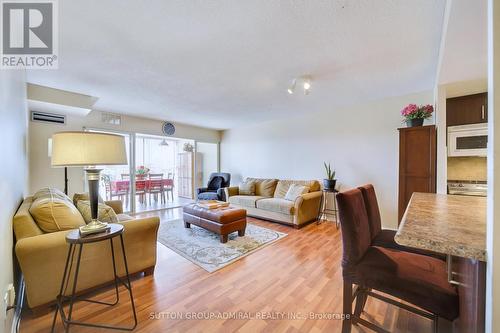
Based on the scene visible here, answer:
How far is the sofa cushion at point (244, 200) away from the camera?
446 cm

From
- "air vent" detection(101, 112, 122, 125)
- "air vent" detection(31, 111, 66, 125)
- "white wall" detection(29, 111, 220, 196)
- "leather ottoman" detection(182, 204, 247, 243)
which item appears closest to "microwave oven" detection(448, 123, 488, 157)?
"leather ottoman" detection(182, 204, 247, 243)

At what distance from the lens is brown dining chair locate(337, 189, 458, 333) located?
1.01 metres

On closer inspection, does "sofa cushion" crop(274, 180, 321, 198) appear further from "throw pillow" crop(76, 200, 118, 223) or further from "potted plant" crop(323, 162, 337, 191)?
"throw pillow" crop(76, 200, 118, 223)

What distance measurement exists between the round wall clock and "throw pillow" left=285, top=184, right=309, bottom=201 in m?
3.41

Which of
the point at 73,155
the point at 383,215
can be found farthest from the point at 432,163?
the point at 73,155

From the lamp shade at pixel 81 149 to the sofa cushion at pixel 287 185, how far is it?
3.58 m

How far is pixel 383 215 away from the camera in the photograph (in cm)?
365

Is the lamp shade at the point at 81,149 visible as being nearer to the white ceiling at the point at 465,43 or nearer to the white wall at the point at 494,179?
the white wall at the point at 494,179

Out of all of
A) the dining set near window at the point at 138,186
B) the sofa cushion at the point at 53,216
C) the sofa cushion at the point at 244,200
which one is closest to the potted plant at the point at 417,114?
the sofa cushion at the point at 244,200

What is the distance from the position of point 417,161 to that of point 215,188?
4.55 meters

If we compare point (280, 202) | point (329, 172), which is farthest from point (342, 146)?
point (280, 202)

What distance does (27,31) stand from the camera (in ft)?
5.63

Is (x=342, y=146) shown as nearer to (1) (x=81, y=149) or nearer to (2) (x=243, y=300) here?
(2) (x=243, y=300)

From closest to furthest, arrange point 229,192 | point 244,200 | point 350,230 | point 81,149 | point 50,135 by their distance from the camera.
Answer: point 350,230 → point 81,149 → point 50,135 → point 244,200 → point 229,192
